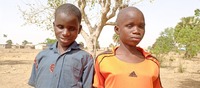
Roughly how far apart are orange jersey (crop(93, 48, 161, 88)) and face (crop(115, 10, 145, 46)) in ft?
0.53

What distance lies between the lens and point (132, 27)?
1949mm

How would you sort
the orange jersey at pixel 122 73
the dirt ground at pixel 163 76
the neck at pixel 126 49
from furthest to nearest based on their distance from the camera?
the dirt ground at pixel 163 76, the neck at pixel 126 49, the orange jersey at pixel 122 73

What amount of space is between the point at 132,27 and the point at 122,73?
0.35 m

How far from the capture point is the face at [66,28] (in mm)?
1994

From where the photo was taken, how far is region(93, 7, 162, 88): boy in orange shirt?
6.25 ft

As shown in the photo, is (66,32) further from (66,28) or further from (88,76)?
(88,76)

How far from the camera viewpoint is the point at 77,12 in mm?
2072

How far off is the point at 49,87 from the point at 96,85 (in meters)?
0.36

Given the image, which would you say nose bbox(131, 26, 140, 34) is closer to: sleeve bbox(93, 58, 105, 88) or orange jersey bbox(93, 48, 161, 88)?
orange jersey bbox(93, 48, 161, 88)

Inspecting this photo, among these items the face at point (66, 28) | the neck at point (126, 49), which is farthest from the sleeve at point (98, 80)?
the face at point (66, 28)

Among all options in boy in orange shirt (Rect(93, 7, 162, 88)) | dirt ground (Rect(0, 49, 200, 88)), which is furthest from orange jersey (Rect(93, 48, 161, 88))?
dirt ground (Rect(0, 49, 200, 88))

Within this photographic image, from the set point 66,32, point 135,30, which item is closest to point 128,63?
point 135,30

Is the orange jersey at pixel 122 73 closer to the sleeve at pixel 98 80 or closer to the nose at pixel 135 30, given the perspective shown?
the sleeve at pixel 98 80

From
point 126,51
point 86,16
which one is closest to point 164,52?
point 86,16
